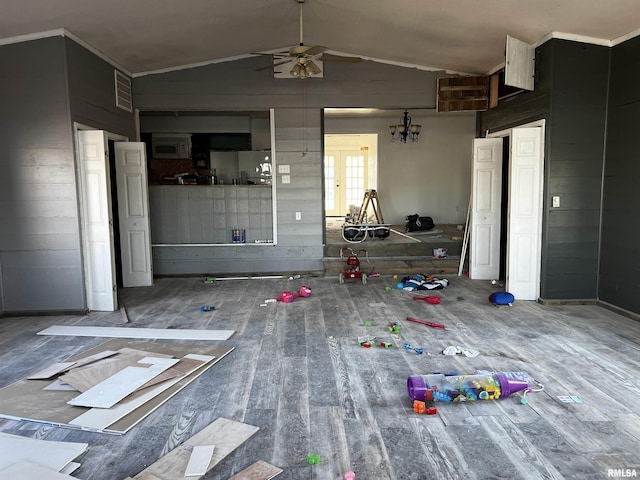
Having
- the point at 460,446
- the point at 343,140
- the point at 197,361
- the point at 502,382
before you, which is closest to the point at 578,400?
the point at 502,382

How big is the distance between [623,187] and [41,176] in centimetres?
633

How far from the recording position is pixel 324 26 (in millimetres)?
5816

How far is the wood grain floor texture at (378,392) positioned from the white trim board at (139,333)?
0.14 meters

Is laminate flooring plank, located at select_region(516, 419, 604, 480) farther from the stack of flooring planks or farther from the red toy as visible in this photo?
the red toy

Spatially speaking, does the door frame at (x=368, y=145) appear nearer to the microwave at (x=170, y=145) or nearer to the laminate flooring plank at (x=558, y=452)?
the microwave at (x=170, y=145)

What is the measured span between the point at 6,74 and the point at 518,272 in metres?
6.16

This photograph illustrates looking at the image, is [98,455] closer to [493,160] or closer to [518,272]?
[518,272]

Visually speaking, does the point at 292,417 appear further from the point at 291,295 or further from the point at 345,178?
the point at 345,178

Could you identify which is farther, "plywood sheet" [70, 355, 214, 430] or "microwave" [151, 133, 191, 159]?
"microwave" [151, 133, 191, 159]

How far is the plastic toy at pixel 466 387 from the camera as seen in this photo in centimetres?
293

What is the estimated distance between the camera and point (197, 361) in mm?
3580

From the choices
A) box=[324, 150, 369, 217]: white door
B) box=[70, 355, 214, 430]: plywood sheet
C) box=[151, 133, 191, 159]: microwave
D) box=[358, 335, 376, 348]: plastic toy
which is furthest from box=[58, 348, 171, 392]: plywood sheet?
box=[324, 150, 369, 217]: white door

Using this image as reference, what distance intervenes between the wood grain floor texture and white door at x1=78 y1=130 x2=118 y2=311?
0.31 metres

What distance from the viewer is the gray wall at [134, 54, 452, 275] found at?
269 inches
